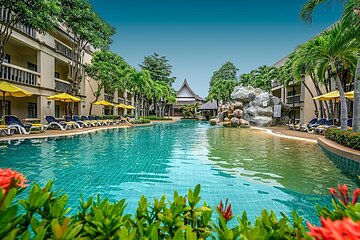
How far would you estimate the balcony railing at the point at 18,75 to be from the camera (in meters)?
13.8

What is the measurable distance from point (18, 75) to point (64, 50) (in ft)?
22.7

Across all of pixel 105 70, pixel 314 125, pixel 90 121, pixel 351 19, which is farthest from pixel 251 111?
pixel 351 19

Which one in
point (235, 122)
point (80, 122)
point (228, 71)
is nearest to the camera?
point (80, 122)

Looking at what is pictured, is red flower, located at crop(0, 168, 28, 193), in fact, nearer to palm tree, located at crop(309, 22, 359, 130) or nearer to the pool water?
the pool water

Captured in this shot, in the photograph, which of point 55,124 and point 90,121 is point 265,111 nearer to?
point 90,121

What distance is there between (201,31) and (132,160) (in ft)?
90.0

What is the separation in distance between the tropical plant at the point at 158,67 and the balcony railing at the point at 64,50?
102 ft

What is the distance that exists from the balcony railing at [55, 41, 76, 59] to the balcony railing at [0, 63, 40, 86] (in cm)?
412

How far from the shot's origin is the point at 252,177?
566cm

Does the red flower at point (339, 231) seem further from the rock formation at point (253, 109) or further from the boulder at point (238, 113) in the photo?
the boulder at point (238, 113)

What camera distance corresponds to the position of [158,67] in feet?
178

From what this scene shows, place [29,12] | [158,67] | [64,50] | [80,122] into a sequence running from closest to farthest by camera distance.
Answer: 1. [29,12]
2. [80,122]
3. [64,50]
4. [158,67]

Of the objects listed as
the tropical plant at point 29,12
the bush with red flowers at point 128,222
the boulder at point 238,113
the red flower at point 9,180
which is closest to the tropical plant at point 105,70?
the tropical plant at point 29,12

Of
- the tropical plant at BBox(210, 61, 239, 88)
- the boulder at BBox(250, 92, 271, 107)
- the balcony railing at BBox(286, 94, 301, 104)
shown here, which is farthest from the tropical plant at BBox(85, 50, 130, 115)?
the tropical plant at BBox(210, 61, 239, 88)
